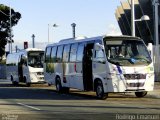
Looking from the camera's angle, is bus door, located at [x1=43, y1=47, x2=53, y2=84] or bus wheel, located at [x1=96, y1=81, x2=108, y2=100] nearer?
bus wheel, located at [x1=96, y1=81, x2=108, y2=100]

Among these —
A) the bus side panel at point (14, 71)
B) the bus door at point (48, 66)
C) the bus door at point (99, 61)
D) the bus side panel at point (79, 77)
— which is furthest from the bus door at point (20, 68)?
the bus door at point (99, 61)

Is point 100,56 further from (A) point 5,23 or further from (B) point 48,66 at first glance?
(A) point 5,23

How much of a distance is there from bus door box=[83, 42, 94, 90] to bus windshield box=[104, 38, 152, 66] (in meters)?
1.92

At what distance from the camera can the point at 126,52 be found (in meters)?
22.2

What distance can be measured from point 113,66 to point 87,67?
2820 millimetres

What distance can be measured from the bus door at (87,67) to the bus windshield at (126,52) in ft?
6.31

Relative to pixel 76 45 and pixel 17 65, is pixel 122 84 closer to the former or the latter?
pixel 76 45

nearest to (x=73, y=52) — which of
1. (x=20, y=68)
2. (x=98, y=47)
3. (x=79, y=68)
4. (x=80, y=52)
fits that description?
(x=80, y=52)

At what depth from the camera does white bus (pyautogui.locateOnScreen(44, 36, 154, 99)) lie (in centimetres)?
2155

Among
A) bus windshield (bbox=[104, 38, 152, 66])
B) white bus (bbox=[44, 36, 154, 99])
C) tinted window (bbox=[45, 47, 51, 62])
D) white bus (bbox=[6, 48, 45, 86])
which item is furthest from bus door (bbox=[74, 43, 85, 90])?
white bus (bbox=[6, 48, 45, 86])

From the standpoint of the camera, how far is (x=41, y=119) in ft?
49.0

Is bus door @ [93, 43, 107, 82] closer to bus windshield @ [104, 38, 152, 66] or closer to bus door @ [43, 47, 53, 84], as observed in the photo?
bus windshield @ [104, 38, 152, 66]

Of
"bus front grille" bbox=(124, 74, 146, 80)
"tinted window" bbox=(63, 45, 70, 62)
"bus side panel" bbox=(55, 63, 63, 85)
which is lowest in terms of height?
"bus front grille" bbox=(124, 74, 146, 80)

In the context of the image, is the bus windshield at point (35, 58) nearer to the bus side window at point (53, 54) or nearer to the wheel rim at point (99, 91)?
the bus side window at point (53, 54)
